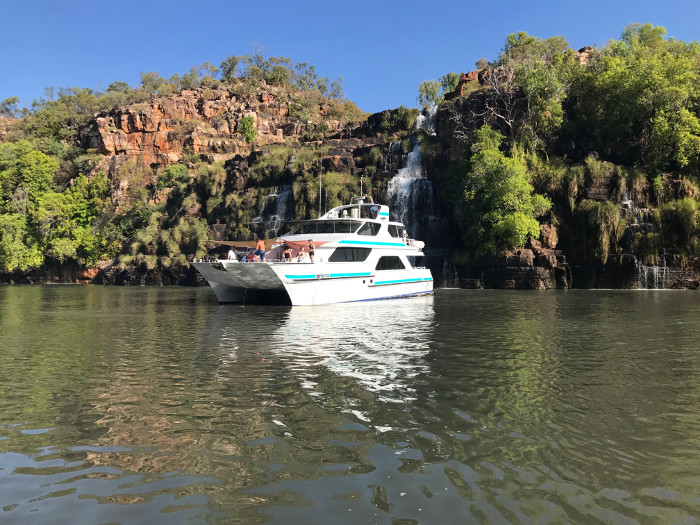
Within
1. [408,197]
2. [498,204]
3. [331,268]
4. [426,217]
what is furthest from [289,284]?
[408,197]

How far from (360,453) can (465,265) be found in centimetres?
3718

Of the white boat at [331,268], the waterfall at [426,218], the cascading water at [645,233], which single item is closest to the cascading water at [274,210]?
the waterfall at [426,218]

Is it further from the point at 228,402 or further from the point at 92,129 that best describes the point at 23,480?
the point at 92,129

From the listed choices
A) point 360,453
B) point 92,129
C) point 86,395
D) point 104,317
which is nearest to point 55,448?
point 86,395

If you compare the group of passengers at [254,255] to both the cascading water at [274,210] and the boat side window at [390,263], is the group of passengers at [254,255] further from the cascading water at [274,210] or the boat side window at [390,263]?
the cascading water at [274,210]

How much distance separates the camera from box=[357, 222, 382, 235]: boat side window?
2686 centimetres

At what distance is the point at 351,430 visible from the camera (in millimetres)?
6555

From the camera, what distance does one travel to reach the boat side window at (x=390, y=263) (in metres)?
27.8

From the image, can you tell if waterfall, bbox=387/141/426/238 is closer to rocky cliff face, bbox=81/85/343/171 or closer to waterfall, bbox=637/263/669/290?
waterfall, bbox=637/263/669/290

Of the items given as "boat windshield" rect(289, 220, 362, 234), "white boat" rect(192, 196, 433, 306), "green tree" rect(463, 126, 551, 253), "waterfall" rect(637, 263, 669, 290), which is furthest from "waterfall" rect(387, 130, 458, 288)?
"boat windshield" rect(289, 220, 362, 234)

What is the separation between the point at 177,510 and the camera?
447 cm

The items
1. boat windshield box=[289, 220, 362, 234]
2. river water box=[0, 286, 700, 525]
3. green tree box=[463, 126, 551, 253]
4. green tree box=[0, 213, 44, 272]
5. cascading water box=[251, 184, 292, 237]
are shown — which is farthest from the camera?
green tree box=[0, 213, 44, 272]

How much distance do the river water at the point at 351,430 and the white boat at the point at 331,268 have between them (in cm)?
913

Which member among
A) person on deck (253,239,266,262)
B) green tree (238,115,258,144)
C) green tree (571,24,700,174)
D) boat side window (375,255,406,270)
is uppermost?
green tree (238,115,258,144)
